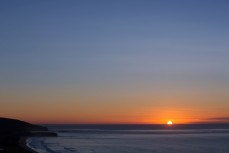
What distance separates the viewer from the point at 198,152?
52969mm

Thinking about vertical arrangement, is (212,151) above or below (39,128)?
below

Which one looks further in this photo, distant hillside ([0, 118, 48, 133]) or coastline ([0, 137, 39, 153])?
distant hillside ([0, 118, 48, 133])

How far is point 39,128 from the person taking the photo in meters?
152

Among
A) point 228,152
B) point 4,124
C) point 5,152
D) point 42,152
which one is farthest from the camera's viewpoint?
point 4,124

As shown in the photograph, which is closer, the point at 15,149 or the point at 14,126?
the point at 15,149

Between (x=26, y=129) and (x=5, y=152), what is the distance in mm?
101622

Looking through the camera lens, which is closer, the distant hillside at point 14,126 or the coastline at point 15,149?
the coastline at point 15,149

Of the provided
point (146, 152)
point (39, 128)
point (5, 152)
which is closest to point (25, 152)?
point (5, 152)

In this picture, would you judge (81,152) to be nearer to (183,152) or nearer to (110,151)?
(110,151)

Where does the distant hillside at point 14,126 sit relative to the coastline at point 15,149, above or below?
above

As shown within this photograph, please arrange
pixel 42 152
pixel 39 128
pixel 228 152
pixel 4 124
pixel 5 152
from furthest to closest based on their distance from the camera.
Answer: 1. pixel 39 128
2. pixel 4 124
3. pixel 228 152
4. pixel 42 152
5. pixel 5 152

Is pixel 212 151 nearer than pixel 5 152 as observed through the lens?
No

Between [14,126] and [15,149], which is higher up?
[14,126]

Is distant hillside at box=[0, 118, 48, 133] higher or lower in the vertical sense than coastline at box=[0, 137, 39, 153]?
higher
